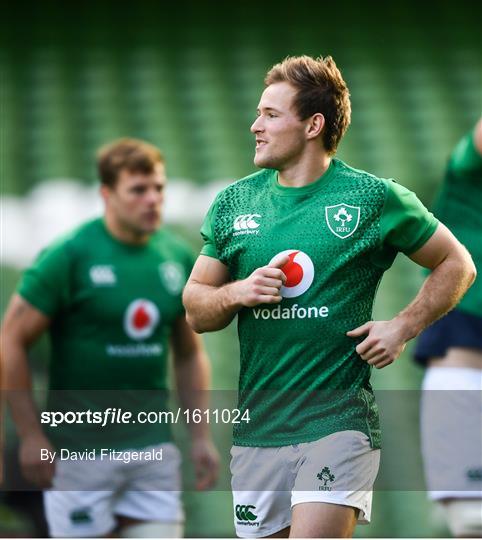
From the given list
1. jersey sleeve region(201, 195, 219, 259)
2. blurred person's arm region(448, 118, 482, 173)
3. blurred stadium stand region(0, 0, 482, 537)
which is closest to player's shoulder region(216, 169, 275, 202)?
jersey sleeve region(201, 195, 219, 259)

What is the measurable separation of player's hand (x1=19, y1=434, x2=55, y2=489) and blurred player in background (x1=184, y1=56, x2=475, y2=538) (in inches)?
61.1

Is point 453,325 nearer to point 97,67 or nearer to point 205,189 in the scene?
point 205,189

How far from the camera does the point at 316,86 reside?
334cm

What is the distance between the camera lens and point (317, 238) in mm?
3312

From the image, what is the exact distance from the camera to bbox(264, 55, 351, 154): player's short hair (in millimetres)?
3328

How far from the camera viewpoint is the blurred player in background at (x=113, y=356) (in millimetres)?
4895

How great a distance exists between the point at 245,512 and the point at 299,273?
692 mm

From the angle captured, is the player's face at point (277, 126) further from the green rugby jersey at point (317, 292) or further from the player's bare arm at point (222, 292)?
the player's bare arm at point (222, 292)

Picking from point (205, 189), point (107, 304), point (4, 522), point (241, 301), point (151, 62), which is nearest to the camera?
point (241, 301)

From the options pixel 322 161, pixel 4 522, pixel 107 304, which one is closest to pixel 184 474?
pixel 4 522

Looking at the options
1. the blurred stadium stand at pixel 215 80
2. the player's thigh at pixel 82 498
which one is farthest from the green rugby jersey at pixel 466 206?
the blurred stadium stand at pixel 215 80

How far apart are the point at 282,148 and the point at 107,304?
1873 mm

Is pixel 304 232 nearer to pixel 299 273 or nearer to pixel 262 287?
pixel 299 273

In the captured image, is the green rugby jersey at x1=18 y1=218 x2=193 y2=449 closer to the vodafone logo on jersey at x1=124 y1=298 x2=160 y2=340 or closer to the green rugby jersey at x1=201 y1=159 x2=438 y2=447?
the vodafone logo on jersey at x1=124 y1=298 x2=160 y2=340
